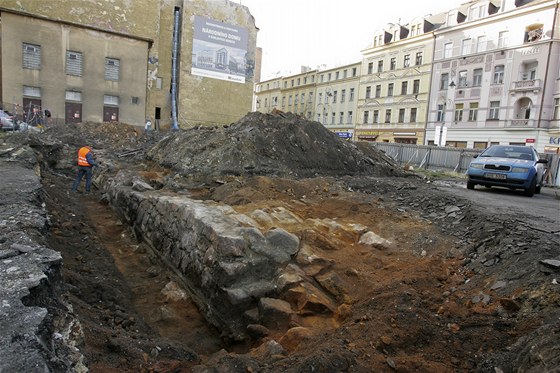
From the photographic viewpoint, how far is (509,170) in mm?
10867

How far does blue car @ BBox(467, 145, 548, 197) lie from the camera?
10.8 m

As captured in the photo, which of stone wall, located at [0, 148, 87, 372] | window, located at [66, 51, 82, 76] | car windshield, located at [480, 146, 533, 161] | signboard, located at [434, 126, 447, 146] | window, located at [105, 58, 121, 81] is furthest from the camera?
window, located at [105, 58, 121, 81]

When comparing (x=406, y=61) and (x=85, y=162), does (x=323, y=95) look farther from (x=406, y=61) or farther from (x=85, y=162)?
(x=85, y=162)

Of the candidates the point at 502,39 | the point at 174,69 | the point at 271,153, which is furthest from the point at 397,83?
the point at 271,153

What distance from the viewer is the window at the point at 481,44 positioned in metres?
36.4

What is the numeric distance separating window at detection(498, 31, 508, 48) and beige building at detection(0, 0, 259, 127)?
23923 millimetres

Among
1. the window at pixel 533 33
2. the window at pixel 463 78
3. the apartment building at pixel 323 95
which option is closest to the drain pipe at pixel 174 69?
the apartment building at pixel 323 95

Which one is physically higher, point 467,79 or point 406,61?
point 406,61

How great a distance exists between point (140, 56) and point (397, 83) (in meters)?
28.8

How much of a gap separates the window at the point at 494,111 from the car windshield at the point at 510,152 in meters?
26.6

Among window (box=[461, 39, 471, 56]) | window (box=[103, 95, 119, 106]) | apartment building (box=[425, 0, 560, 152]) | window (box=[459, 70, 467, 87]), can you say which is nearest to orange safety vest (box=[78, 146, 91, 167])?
window (box=[103, 95, 119, 106])

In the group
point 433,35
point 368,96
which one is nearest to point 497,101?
point 433,35

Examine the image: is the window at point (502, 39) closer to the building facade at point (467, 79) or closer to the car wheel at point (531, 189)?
the building facade at point (467, 79)

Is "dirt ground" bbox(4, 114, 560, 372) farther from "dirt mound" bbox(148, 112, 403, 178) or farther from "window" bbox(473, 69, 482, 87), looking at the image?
"window" bbox(473, 69, 482, 87)
